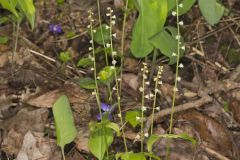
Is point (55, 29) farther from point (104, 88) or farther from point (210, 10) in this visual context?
point (210, 10)

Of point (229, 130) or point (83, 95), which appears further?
point (83, 95)

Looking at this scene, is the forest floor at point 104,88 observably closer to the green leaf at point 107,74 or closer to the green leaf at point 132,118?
the green leaf at point 132,118

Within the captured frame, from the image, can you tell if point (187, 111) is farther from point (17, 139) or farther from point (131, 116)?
point (17, 139)

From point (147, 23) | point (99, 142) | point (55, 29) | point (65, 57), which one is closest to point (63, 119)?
point (99, 142)

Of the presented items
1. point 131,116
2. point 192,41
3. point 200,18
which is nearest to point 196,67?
point 192,41

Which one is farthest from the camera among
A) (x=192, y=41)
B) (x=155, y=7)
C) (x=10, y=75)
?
(x=192, y=41)

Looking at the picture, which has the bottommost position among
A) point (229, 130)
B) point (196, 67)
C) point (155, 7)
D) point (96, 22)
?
point (229, 130)

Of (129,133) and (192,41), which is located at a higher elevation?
(192,41)
